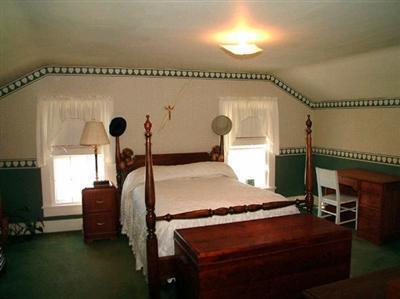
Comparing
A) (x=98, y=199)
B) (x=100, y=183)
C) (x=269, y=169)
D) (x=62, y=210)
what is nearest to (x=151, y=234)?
(x=98, y=199)

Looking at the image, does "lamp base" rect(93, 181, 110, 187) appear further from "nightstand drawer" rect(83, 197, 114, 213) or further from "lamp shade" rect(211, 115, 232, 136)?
"lamp shade" rect(211, 115, 232, 136)

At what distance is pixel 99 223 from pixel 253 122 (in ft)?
9.10

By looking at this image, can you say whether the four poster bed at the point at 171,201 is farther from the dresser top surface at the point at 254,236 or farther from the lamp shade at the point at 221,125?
the lamp shade at the point at 221,125

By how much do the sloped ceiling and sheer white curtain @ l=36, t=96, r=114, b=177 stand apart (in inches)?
19.1

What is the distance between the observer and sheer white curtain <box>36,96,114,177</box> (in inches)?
166

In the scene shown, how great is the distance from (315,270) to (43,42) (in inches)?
118

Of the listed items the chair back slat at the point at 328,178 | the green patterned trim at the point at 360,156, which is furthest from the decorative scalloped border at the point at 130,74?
the chair back slat at the point at 328,178

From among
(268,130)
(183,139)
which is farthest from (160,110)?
(268,130)

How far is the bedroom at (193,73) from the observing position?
7.36 ft

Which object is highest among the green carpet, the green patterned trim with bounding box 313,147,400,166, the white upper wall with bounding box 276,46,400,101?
the white upper wall with bounding box 276,46,400,101

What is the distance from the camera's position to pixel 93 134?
4.01m

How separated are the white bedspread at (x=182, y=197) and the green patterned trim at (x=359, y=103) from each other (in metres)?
2.11

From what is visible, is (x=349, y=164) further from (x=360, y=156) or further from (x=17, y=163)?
(x=17, y=163)

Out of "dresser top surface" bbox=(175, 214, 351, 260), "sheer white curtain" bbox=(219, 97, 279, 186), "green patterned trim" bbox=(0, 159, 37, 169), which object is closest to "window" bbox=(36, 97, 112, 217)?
"green patterned trim" bbox=(0, 159, 37, 169)
